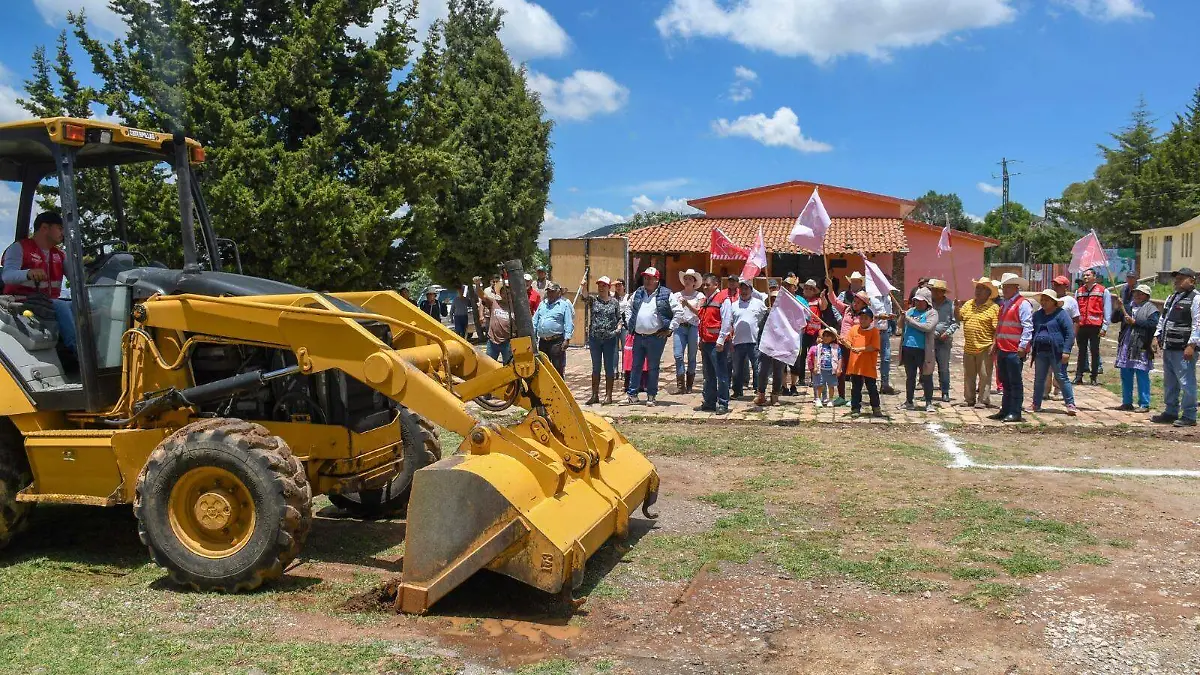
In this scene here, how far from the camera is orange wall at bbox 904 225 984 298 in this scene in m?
33.3

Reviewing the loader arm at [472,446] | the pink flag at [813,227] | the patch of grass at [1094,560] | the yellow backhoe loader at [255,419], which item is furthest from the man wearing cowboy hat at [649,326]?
the patch of grass at [1094,560]

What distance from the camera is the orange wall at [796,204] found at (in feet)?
111

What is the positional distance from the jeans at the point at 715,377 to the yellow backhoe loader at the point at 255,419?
19.3 feet

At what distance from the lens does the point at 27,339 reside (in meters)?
6.43

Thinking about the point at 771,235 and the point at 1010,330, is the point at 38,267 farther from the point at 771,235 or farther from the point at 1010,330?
the point at 771,235

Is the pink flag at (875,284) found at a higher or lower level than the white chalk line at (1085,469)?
higher

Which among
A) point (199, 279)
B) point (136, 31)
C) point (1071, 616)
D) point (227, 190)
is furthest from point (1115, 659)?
point (136, 31)

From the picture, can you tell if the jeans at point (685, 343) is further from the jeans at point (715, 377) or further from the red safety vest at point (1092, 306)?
the red safety vest at point (1092, 306)

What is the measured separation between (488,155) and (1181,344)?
78.4 ft

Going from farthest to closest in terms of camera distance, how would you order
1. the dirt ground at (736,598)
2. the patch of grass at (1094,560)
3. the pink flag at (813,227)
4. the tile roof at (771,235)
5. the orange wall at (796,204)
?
1. the orange wall at (796,204)
2. the tile roof at (771,235)
3. the pink flag at (813,227)
4. the patch of grass at (1094,560)
5. the dirt ground at (736,598)

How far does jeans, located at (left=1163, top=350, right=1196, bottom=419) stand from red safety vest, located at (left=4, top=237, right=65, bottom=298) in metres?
11.7

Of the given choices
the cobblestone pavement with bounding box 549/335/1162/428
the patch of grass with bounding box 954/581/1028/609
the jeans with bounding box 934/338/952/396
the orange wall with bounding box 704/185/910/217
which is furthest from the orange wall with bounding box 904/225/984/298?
the patch of grass with bounding box 954/581/1028/609

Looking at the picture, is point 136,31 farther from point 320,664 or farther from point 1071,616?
point 1071,616

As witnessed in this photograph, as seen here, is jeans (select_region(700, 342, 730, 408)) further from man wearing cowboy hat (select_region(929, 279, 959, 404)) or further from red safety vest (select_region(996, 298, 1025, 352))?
red safety vest (select_region(996, 298, 1025, 352))
